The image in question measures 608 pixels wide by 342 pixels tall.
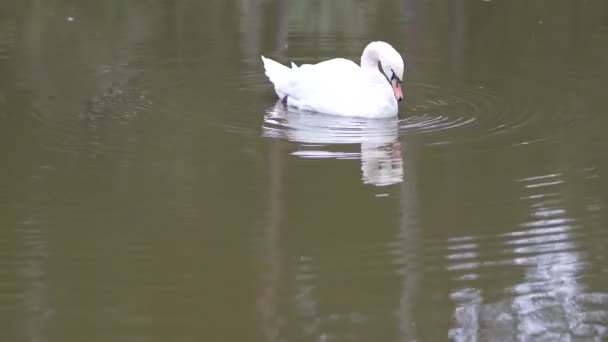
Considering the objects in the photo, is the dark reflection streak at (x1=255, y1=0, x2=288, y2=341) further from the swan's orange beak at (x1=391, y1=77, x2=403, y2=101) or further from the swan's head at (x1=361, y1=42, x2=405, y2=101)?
the swan's head at (x1=361, y1=42, x2=405, y2=101)

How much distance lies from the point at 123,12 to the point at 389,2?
3.76 metres

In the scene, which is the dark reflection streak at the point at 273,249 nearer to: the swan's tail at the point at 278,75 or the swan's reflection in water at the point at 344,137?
the swan's reflection in water at the point at 344,137

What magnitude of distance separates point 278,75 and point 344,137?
1768 millimetres

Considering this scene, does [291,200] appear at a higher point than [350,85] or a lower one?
lower

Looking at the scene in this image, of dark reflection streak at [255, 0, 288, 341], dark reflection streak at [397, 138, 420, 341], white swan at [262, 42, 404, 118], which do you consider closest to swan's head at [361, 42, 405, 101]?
white swan at [262, 42, 404, 118]

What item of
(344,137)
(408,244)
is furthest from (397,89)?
(408,244)

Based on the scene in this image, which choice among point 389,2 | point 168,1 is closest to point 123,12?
point 168,1

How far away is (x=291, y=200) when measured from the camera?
741cm

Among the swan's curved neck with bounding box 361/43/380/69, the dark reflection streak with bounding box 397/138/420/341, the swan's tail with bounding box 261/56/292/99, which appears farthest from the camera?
the swan's tail with bounding box 261/56/292/99

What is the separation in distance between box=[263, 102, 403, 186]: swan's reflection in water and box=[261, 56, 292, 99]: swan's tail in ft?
0.58

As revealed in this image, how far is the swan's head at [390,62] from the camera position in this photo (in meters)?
9.69

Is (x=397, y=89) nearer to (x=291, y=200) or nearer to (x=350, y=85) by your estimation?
(x=350, y=85)

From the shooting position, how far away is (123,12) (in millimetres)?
14859

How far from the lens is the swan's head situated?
9688mm
